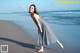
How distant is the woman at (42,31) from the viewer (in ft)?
11.5

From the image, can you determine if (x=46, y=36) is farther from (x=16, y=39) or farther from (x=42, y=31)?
(x=16, y=39)

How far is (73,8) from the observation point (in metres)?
3.59

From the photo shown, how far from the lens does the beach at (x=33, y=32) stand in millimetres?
3541

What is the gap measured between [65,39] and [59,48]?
11cm

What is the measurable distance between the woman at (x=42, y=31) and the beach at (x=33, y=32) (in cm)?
4

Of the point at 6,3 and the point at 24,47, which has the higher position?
the point at 6,3

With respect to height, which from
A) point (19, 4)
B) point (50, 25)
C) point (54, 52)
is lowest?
point (54, 52)

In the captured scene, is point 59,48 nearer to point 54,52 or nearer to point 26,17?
point 54,52

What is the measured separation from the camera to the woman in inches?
138

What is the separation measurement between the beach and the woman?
0.04m

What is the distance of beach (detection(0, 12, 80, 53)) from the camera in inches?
139

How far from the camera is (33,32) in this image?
11.7 feet

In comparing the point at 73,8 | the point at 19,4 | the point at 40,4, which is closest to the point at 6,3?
the point at 19,4

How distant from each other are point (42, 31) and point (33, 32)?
0.11 meters
